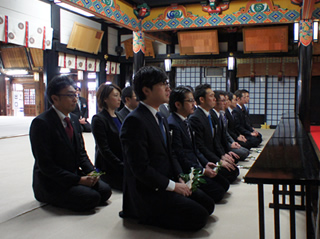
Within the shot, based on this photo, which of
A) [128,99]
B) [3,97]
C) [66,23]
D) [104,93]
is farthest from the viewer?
[3,97]

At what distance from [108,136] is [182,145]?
3.00 ft

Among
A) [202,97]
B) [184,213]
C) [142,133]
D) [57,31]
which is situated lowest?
[184,213]

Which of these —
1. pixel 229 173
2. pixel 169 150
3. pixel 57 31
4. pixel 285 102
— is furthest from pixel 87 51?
pixel 169 150

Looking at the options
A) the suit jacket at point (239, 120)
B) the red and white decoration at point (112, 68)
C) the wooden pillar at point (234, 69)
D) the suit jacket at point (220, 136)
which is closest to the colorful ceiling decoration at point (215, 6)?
the wooden pillar at point (234, 69)

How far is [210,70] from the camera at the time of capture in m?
12.3

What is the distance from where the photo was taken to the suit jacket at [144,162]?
2232 mm

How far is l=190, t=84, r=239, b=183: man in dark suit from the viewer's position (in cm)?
346

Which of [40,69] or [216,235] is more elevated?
[40,69]

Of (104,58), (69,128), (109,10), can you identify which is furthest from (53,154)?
(104,58)

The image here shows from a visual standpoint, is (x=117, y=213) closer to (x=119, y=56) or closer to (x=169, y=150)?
(x=169, y=150)

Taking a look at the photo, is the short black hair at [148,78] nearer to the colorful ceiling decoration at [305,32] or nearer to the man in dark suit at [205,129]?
the man in dark suit at [205,129]

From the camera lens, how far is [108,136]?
3.52 metres

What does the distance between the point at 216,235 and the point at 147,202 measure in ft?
1.86

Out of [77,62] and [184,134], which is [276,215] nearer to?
[184,134]
